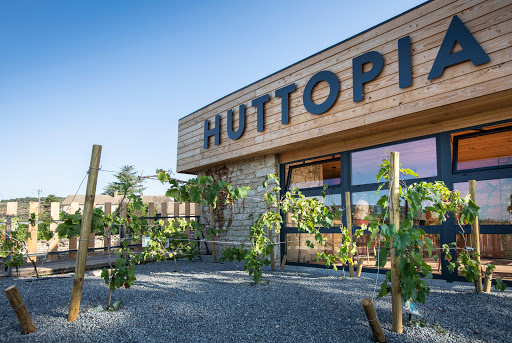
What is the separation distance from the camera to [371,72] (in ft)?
14.4

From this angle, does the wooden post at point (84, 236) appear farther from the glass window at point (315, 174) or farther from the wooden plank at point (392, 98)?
the glass window at point (315, 174)

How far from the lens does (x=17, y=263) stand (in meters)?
4.81

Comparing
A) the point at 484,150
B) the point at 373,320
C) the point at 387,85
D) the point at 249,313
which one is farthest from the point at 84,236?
the point at 484,150

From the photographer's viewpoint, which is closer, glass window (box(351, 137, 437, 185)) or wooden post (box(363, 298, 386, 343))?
wooden post (box(363, 298, 386, 343))

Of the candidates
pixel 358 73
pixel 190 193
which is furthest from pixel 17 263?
pixel 358 73

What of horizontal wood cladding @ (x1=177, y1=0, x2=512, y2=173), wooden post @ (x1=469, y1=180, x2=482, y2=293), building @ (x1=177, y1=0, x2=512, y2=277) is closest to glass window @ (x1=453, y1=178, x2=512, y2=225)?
building @ (x1=177, y1=0, x2=512, y2=277)

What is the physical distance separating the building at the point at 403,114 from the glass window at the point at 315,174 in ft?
0.07

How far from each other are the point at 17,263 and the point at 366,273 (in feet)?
19.2

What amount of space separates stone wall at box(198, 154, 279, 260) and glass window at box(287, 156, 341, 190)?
1.37 ft

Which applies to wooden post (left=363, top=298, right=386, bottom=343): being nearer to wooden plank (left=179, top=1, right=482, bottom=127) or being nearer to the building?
the building

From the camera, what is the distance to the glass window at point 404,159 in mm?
4336

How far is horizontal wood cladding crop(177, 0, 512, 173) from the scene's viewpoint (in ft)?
11.0

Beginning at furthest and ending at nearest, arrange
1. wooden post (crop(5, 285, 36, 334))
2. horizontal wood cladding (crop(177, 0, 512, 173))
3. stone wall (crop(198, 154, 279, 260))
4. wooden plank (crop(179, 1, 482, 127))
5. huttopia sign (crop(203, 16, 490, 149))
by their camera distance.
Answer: stone wall (crop(198, 154, 279, 260)), wooden plank (crop(179, 1, 482, 127)), huttopia sign (crop(203, 16, 490, 149)), horizontal wood cladding (crop(177, 0, 512, 173)), wooden post (crop(5, 285, 36, 334))

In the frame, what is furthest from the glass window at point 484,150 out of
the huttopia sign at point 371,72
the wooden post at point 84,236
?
the wooden post at point 84,236
